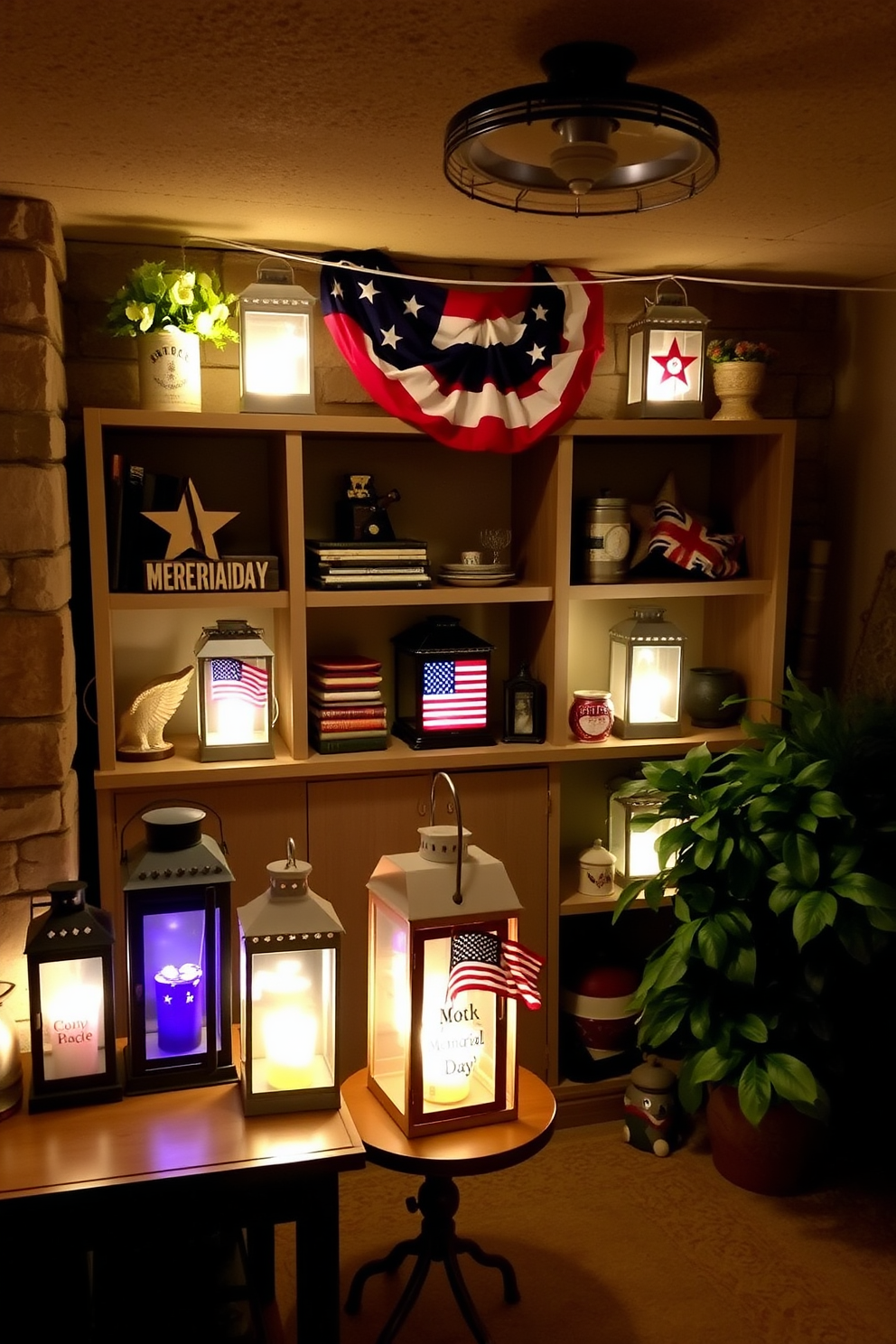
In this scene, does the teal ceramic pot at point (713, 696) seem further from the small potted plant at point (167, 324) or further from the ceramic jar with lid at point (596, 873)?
the small potted plant at point (167, 324)

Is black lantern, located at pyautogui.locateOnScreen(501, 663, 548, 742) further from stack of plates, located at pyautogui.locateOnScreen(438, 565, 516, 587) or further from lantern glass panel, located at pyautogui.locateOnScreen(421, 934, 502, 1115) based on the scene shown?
lantern glass panel, located at pyautogui.locateOnScreen(421, 934, 502, 1115)

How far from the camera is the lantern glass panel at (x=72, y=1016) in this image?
1.78m

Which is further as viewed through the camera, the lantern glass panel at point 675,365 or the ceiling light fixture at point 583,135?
the lantern glass panel at point 675,365

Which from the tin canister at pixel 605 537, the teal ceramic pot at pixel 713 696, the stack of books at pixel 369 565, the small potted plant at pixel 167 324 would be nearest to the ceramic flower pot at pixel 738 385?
the tin canister at pixel 605 537

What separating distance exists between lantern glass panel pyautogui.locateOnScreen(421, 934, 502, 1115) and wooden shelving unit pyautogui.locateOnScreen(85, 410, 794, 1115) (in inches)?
38.2

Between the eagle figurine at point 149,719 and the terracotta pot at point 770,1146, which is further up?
the eagle figurine at point 149,719

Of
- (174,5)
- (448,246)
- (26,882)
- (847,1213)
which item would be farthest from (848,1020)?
(174,5)

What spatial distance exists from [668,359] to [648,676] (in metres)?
0.85

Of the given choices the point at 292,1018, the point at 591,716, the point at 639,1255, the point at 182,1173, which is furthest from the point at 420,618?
the point at 182,1173

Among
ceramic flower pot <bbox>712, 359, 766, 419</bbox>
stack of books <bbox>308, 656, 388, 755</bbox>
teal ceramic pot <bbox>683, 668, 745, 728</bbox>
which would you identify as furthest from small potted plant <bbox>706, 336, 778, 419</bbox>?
stack of books <bbox>308, 656, 388, 755</bbox>

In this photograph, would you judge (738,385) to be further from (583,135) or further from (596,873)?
(583,135)

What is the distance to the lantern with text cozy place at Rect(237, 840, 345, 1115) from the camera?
1.78 metres

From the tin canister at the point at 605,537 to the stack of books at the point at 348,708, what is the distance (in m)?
0.65

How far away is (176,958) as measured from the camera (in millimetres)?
1841
